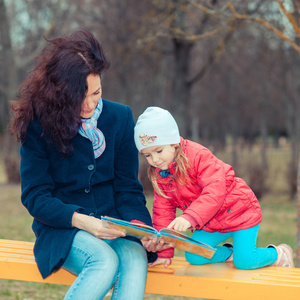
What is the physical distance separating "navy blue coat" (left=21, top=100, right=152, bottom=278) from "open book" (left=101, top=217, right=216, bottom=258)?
0.97 ft

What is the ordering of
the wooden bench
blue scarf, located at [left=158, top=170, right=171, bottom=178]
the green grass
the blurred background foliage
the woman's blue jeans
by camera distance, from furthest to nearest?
the blurred background foliage, the green grass, blue scarf, located at [left=158, top=170, right=171, bottom=178], the wooden bench, the woman's blue jeans

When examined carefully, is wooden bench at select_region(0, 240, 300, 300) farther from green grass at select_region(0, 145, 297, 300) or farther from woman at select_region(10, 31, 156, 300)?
green grass at select_region(0, 145, 297, 300)

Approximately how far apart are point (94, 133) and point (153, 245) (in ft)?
2.24

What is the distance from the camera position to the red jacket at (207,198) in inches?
99.5

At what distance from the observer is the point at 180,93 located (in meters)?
11.4

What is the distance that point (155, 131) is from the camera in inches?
101

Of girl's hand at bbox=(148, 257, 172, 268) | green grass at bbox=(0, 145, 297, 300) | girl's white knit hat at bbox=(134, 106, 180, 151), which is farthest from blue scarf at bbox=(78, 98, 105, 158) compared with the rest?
green grass at bbox=(0, 145, 297, 300)

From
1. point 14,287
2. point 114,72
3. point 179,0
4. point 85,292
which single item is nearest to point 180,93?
point 179,0

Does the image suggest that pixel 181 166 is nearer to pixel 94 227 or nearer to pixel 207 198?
pixel 207 198

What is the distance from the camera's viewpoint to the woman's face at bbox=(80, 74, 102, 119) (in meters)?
2.52

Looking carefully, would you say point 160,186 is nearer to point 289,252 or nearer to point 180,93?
point 289,252

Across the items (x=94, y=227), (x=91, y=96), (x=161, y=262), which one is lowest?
(x=161, y=262)

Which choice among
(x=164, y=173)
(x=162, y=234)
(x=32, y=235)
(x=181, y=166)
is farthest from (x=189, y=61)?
(x=162, y=234)

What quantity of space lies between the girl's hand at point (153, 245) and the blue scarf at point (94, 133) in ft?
1.79
